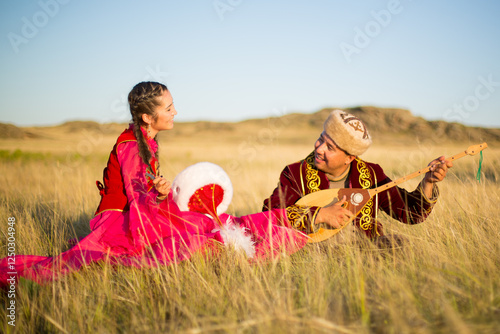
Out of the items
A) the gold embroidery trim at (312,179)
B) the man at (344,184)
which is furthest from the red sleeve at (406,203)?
the gold embroidery trim at (312,179)

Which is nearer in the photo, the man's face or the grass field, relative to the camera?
the grass field

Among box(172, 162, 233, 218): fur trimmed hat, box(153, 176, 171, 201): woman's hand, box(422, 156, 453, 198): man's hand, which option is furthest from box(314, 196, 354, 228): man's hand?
box(153, 176, 171, 201): woman's hand

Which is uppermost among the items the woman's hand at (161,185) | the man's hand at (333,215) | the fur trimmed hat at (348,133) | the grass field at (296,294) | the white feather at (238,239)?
the fur trimmed hat at (348,133)

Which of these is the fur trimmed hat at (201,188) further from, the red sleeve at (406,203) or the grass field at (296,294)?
the red sleeve at (406,203)

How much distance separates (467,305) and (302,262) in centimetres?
113

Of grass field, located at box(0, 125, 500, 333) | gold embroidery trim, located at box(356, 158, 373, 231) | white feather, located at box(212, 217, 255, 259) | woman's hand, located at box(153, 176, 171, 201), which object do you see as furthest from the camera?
gold embroidery trim, located at box(356, 158, 373, 231)

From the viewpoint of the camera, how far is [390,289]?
81.1 inches

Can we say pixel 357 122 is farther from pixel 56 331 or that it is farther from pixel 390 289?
pixel 56 331

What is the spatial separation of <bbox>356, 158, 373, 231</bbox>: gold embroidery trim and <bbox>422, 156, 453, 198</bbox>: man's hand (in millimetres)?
465

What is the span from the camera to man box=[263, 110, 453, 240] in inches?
110

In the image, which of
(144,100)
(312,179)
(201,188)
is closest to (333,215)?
(312,179)

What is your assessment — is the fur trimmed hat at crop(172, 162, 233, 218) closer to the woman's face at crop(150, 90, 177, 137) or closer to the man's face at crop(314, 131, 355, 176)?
the woman's face at crop(150, 90, 177, 137)

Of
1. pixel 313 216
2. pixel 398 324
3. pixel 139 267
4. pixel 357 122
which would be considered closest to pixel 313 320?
pixel 398 324

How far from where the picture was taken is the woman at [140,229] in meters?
2.57
